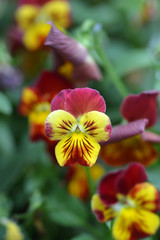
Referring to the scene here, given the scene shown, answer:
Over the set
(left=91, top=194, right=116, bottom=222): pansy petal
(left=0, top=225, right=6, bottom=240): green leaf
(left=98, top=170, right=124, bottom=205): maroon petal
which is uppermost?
(left=98, top=170, right=124, bottom=205): maroon petal

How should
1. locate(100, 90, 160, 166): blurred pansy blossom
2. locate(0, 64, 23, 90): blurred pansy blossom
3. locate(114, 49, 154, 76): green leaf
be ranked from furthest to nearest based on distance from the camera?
locate(0, 64, 23, 90): blurred pansy blossom < locate(114, 49, 154, 76): green leaf < locate(100, 90, 160, 166): blurred pansy blossom

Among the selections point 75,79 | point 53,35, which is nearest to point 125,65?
point 75,79

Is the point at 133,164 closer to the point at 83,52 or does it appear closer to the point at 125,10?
the point at 83,52

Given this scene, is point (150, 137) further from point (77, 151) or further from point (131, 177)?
point (77, 151)

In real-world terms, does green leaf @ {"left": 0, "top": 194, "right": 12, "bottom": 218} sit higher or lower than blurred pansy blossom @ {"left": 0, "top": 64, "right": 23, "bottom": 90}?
lower

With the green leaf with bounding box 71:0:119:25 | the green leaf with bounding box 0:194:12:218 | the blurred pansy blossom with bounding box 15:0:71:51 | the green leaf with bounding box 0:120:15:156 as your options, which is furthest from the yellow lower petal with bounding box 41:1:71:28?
the green leaf with bounding box 0:194:12:218

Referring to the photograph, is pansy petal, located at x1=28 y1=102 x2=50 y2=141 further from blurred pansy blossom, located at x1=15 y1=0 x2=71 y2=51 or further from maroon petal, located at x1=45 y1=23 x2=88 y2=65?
blurred pansy blossom, located at x1=15 y1=0 x2=71 y2=51

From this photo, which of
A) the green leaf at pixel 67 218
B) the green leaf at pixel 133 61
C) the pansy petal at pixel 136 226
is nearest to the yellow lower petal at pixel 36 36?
the green leaf at pixel 133 61
